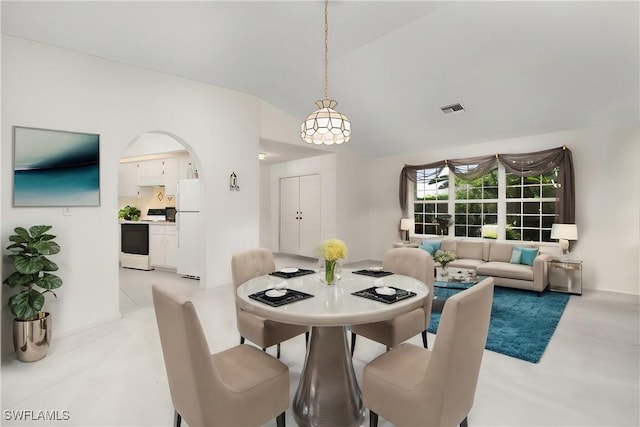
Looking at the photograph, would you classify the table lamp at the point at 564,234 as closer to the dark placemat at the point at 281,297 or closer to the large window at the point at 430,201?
the large window at the point at 430,201

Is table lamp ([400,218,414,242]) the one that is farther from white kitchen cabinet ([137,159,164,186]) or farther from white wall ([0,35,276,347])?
white kitchen cabinet ([137,159,164,186])

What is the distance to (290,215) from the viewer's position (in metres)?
8.12

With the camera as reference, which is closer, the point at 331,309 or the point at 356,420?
the point at 331,309

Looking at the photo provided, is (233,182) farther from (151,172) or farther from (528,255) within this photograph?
(528,255)

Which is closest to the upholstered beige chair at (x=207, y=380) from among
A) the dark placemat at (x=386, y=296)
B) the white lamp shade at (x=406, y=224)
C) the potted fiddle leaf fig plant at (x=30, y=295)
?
the dark placemat at (x=386, y=296)

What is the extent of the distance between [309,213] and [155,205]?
337cm

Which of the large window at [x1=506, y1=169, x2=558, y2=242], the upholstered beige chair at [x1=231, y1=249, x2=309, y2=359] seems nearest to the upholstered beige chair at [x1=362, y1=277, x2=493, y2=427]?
the upholstered beige chair at [x1=231, y1=249, x2=309, y2=359]

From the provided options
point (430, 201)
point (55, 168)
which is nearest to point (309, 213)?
point (430, 201)

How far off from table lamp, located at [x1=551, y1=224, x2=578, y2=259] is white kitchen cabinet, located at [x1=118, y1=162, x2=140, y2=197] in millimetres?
7513

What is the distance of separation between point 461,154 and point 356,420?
5381mm

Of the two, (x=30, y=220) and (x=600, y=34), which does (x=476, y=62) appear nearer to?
(x=600, y=34)

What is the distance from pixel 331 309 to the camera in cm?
166

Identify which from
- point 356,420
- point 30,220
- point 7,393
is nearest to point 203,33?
point 30,220

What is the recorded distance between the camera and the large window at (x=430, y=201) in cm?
648
